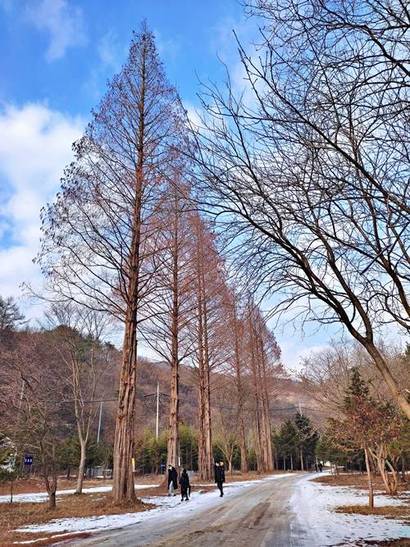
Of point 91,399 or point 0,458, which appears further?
point 91,399

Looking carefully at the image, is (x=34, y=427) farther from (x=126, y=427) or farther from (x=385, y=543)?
(x=385, y=543)

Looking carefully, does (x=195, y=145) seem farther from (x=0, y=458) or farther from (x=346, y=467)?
(x=346, y=467)

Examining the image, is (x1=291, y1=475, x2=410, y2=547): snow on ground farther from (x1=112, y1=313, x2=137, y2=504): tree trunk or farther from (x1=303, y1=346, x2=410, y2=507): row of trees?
(x1=112, y1=313, x2=137, y2=504): tree trunk

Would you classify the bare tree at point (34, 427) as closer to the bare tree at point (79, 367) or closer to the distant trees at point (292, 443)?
the bare tree at point (79, 367)

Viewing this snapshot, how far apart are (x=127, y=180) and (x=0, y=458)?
8699 millimetres

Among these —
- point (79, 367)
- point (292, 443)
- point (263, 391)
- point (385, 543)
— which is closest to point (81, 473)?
point (79, 367)

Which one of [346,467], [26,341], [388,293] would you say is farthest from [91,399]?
[346,467]

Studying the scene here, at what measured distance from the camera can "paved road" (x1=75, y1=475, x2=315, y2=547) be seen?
6039 mm

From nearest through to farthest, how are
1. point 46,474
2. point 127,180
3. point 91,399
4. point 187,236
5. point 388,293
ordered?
point 388,293, point 46,474, point 127,180, point 187,236, point 91,399

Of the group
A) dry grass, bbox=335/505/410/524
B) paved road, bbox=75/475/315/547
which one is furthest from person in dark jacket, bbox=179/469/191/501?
dry grass, bbox=335/505/410/524

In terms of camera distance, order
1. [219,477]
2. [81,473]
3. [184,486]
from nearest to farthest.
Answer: [184,486] → [219,477] → [81,473]

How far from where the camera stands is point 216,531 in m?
7.06

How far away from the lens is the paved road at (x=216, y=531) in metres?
6.04

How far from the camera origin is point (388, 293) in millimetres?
5922
